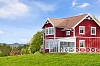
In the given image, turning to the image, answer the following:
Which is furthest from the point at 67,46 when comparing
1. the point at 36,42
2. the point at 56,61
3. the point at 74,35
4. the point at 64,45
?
the point at 36,42

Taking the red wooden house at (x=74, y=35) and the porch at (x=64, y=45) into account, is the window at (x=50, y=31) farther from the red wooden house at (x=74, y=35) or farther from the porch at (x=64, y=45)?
the porch at (x=64, y=45)

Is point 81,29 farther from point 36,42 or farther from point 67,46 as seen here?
point 36,42

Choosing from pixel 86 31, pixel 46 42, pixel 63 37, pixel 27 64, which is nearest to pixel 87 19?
pixel 86 31

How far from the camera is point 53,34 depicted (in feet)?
168

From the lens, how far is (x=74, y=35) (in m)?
48.2

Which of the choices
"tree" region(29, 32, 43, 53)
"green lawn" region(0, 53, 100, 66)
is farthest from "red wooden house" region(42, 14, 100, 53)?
"tree" region(29, 32, 43, 53)

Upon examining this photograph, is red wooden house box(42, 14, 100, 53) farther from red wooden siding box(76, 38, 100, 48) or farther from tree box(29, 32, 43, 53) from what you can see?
tree box(29, 32, 43, 53)

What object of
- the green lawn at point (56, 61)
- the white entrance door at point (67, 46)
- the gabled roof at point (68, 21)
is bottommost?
the green lawn at point (56, 61)

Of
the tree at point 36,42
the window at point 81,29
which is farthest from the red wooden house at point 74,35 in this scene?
the tree at point 36,42

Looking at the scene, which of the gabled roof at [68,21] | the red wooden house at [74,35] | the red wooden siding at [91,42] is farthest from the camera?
the gabled roof at [68,21]

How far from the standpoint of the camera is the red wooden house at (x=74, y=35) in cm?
4800

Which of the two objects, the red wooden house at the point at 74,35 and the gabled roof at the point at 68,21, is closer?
the red wooden house at the point at 74,35

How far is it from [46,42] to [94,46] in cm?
925

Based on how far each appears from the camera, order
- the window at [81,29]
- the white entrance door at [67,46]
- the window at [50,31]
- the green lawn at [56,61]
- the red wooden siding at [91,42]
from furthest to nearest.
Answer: the window at [50,31] → the window at [81,29] → the red wooden siding at [91,42] → the white entrance door at [67,46] → the green lawn at [56,61]
